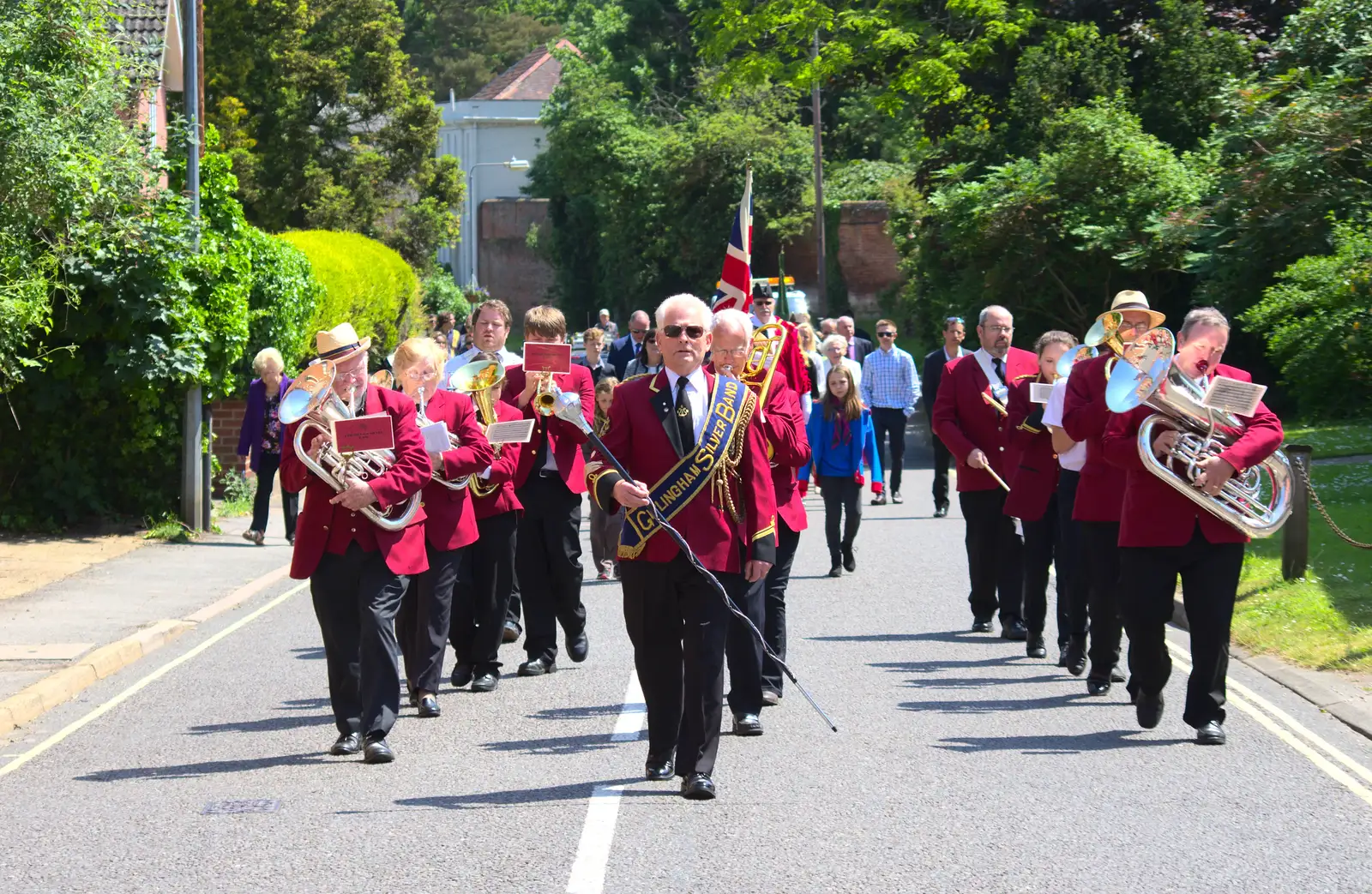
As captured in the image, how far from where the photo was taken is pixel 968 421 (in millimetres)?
10812

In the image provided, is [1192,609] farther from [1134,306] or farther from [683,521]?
[683,521]

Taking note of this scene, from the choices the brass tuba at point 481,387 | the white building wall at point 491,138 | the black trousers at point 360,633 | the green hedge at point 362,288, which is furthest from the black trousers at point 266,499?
the white building wall at point 491,138

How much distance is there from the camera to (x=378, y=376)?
9.42 m

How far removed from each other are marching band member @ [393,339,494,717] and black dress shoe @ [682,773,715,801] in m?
2.09

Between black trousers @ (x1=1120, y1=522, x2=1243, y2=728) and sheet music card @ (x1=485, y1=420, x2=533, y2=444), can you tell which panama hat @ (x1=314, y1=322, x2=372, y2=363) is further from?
black trousers @ (x1=1120, y1=522, x2=1243, y2=728)

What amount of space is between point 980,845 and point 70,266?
461 inches

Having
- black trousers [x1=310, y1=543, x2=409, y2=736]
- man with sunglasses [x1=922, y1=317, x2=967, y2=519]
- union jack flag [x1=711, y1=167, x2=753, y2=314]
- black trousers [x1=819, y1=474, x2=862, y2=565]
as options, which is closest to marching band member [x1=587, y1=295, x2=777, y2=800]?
black trousers [x1=310, y1=543, x2=409, y2=736]

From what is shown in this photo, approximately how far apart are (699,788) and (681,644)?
570 mm

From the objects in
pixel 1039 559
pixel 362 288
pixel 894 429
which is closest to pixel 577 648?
pixel 1039 559

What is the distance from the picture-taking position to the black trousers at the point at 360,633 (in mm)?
7480

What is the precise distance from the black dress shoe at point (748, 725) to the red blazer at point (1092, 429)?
1980 millimetres

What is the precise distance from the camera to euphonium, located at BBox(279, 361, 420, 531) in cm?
727

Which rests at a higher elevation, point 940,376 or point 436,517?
point 940,376

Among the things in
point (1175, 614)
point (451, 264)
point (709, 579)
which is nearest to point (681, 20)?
point (451, 264)
